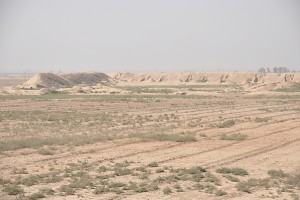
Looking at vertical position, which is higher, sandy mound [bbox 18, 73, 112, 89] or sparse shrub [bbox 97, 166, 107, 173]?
sparse shrub [bbox 97, 166, 107, 173]

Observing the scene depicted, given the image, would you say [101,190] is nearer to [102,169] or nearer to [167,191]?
[167,191]

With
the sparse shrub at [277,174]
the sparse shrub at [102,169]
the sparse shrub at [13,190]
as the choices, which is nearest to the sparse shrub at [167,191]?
the sparse shrub at [102,169]

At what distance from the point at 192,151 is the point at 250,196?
8149mm

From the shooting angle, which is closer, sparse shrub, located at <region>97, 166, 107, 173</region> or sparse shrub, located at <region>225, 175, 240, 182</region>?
sparse shrub, located at <region>225, 175, 240, 182</region>

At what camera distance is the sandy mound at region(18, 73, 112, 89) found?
4077 inches

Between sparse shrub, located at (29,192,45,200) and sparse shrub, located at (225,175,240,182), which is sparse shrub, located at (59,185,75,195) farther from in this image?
sparse shrub, located at (225,175,240,182)

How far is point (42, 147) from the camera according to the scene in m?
22.3

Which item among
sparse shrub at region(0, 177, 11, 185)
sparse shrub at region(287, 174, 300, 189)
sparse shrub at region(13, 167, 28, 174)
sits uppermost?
sparse shrub at region(287, 174, 300, 189)

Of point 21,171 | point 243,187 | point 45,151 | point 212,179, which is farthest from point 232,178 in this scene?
point 45,151

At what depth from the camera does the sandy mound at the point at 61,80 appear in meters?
104

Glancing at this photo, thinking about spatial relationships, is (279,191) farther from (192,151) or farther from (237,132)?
(237,132)

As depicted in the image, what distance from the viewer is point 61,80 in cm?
11756

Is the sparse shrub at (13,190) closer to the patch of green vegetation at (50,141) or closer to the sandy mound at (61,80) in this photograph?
the patch of green vegetation at (50,141)

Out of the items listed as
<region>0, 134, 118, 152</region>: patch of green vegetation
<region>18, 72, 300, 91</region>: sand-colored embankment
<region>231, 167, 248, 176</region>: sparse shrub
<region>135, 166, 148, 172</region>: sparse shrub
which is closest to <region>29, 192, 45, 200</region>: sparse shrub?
<region>135, 166, 148, 172</region>: sparse shrub
